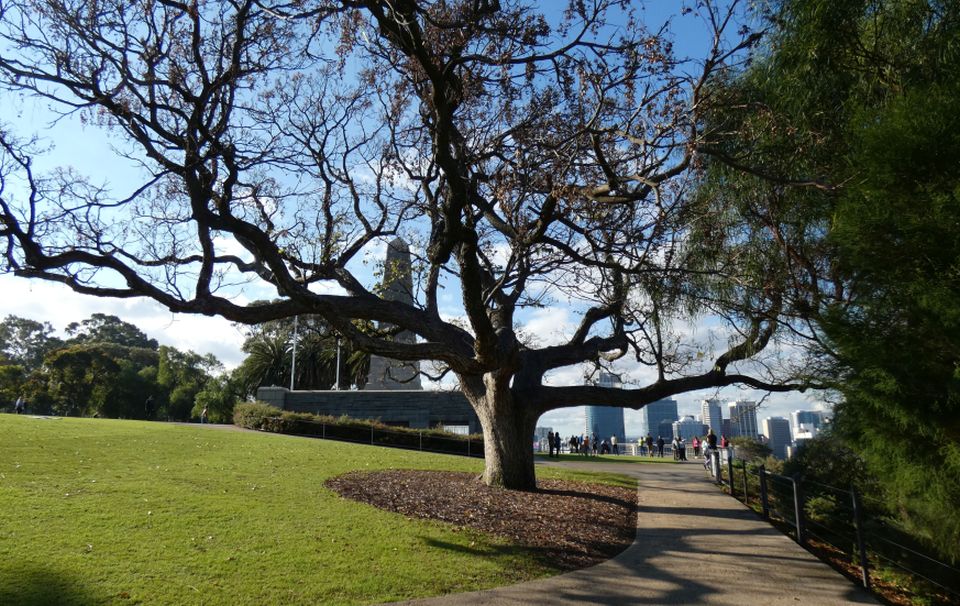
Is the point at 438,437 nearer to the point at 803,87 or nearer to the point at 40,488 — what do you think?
the point at 40,488

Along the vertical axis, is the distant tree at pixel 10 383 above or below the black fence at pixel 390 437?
above

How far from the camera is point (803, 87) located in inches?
267

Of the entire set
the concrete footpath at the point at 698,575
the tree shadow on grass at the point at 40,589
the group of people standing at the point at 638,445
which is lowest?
the concrete footpath at the point at 698,575

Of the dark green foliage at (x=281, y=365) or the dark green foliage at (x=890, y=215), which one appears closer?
the dark green foliage at (x=890, y=215)

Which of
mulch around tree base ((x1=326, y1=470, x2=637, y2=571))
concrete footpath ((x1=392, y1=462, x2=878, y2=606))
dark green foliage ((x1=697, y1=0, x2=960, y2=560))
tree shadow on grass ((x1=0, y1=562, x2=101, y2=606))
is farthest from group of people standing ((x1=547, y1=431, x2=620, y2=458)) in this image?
tree shadow on grass ((x1=0, y1=562, x2=101, y2=606))

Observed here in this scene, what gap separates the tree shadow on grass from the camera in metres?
4.86

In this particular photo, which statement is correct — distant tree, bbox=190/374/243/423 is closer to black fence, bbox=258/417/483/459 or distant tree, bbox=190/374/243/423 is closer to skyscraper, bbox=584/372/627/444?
black fence, bbox=258/417/483/459

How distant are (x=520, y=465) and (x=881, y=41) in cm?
864

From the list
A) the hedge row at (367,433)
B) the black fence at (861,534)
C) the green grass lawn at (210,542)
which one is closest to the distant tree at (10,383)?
the hedge row at (367,433)

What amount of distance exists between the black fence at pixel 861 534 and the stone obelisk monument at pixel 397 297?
7.01 m

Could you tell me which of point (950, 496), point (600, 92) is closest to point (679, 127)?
point (600, 92)

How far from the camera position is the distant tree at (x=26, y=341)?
58625mm

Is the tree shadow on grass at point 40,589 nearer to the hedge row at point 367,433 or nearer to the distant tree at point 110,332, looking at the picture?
the hedge row at point 367,433

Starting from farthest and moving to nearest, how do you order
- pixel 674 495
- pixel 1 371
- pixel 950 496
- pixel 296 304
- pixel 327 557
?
pixel 1 371 < pixel 674 495 < pixel 296 304 < pixel 327 557 < pixel 950 496
